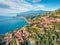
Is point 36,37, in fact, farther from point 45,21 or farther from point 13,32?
point 45,21

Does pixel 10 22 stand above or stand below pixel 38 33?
above

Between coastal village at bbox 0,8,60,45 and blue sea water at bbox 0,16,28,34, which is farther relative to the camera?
blue sea water at bbox 0,16,28,34

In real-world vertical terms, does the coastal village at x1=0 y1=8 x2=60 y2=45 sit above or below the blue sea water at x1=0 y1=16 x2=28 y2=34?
below

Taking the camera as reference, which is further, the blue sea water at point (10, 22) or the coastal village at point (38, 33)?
the blue sea water at point (10, 22)

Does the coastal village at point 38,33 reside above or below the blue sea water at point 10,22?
below

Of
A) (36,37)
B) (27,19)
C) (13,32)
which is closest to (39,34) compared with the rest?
(36,37)
